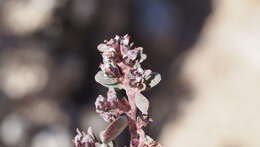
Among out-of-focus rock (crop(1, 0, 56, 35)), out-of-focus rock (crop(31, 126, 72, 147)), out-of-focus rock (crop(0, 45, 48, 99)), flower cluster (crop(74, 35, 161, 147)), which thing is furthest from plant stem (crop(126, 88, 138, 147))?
out-of-focus rock (crop(1, 0, 56, 35))

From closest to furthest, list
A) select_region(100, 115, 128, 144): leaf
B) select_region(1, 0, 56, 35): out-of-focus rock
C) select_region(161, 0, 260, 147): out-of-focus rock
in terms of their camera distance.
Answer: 1. select_region(100, 115, 128, 144): leaf
2. select_region(161, 0, 260, 147): out-of-focus rock
3. select_region(1, 0, 56, 35): out-of-focus rock

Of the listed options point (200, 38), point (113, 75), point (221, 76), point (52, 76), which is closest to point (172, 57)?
point (200, 38)

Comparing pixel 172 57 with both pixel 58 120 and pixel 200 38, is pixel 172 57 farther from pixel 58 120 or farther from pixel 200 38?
pixel 58 120

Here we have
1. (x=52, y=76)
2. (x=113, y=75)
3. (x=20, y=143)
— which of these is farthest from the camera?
(x=52, y=76)

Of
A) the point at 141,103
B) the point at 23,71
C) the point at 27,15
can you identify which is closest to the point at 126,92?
the point at 141,103

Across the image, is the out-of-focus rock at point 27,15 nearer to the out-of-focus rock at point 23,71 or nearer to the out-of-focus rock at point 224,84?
the out-of-focus rock at point 23,71

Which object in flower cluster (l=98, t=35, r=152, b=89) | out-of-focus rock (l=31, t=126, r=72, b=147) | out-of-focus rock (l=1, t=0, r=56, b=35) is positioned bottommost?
out-of-focus rock (l=31, t=126, r=72, b=147)

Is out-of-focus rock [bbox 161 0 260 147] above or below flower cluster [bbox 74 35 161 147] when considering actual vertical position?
below

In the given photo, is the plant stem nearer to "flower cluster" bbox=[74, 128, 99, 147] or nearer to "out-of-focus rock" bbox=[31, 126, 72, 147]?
"flower cluster" bbox=[74, 128, 99, 147]

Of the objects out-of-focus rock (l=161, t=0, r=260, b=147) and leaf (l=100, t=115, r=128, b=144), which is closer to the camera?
leaf (l=100, t=115, r=128, b=144)
